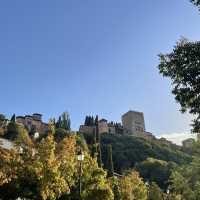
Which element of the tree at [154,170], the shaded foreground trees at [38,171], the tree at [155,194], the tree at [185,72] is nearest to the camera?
the tree at [185,72]

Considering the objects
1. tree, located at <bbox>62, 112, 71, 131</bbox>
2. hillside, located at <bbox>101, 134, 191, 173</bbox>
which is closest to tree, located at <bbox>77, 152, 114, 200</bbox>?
hillside, located at <bbox>101, 134, 191, 173</bbox>

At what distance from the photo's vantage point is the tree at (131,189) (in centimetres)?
4337

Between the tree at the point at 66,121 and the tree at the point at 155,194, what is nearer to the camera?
the tree at the point at 155,194

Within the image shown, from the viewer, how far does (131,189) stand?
4484cm

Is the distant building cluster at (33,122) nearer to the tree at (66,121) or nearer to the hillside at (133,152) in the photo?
the tree at (66,121)

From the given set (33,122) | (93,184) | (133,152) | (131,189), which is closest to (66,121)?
(33,122)

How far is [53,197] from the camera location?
930 inches

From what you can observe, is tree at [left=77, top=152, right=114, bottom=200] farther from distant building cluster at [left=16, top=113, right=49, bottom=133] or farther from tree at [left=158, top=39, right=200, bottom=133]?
distant building cluster at [left=16, top=113, right=49, bottom=133]

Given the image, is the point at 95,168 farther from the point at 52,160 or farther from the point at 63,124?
the point at 63,124

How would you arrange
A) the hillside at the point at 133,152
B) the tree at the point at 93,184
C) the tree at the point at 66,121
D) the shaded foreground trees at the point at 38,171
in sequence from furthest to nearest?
the tree at the point at 66,121 < the hillside at the point at 133,152 < the tree at the point at 93,184 < the shaded foreground trees at the point at 38,171

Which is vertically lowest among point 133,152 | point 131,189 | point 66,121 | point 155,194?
point 131,189

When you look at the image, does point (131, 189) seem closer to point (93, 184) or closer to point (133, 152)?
point (93, 184)

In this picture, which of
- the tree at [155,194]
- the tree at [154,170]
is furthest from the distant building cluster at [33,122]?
the tree at [155,194]

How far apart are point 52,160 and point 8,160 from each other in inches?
105
